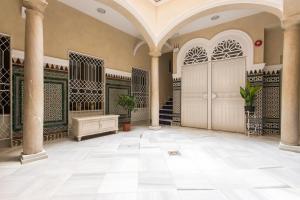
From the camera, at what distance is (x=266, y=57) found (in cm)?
626

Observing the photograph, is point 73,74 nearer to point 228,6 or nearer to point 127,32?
point 127,32

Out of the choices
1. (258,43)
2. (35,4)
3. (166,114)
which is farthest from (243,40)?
(35,4)

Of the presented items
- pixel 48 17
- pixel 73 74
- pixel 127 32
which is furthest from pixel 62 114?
pixel 127 32

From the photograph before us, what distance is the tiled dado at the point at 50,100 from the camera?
455 cm

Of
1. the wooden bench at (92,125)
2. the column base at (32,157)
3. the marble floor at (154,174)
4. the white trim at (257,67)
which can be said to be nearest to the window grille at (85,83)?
the wooden bench at (92,125)

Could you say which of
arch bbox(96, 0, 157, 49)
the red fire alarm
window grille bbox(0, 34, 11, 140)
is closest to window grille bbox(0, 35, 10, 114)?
window grille bbox(0, 34, 11, 140)

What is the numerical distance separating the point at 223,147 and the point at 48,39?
5.96 metres

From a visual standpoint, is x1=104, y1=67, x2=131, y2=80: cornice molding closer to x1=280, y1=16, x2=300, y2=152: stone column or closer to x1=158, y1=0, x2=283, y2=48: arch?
x1=158, y1=0, x2=283, y2=48: arch

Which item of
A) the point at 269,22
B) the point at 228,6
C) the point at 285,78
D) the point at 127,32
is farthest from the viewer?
the point at 127,32

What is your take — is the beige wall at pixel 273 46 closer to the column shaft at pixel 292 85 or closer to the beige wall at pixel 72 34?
the column shaft at pixel 292 85

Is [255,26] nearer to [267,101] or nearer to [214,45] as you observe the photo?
[214,45]

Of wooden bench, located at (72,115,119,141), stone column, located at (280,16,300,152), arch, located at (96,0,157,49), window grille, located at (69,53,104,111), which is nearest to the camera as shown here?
A: stone column, located at (280,16,300,152)

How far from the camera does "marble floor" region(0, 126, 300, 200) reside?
2275mm

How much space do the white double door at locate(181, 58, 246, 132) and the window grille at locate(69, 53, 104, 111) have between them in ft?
12.5
